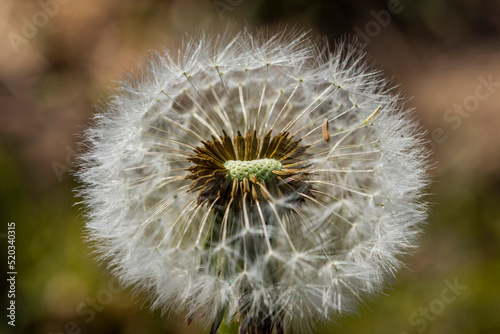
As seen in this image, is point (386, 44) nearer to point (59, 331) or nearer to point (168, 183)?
point (168, 183)

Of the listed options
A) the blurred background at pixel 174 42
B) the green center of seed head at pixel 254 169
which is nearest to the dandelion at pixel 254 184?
the green center of seed head at pixel 254 169

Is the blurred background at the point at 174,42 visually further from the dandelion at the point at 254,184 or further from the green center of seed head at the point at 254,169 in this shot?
the green center of seed head at the point at 254,169

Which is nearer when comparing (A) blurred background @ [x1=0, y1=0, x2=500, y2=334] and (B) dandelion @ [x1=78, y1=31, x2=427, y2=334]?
(B) dandelion @ [x1=78, y1=31, x2=427, y2=334]

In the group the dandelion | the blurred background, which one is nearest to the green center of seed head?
the dandelion

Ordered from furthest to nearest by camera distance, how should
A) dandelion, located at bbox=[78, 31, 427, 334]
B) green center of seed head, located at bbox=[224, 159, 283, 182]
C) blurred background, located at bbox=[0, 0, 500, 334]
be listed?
1. blurred background, located at bbox=[0, 0, 500, 334]
2. green center of seed head, located at bbox=[224, 159, 283, 182]
3. dandelion, located at bbox=[78, 31, 427, 334]

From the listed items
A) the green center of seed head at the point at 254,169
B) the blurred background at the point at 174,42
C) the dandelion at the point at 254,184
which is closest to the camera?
the dandelion at the point at 254,184

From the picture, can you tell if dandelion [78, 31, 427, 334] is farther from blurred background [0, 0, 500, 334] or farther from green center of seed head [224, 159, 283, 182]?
blurred background [0, 0, 500, 334]

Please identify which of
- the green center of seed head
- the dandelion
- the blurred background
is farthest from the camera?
the blurred background

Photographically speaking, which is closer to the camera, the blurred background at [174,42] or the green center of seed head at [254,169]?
the green center of seed head at [254,169]
